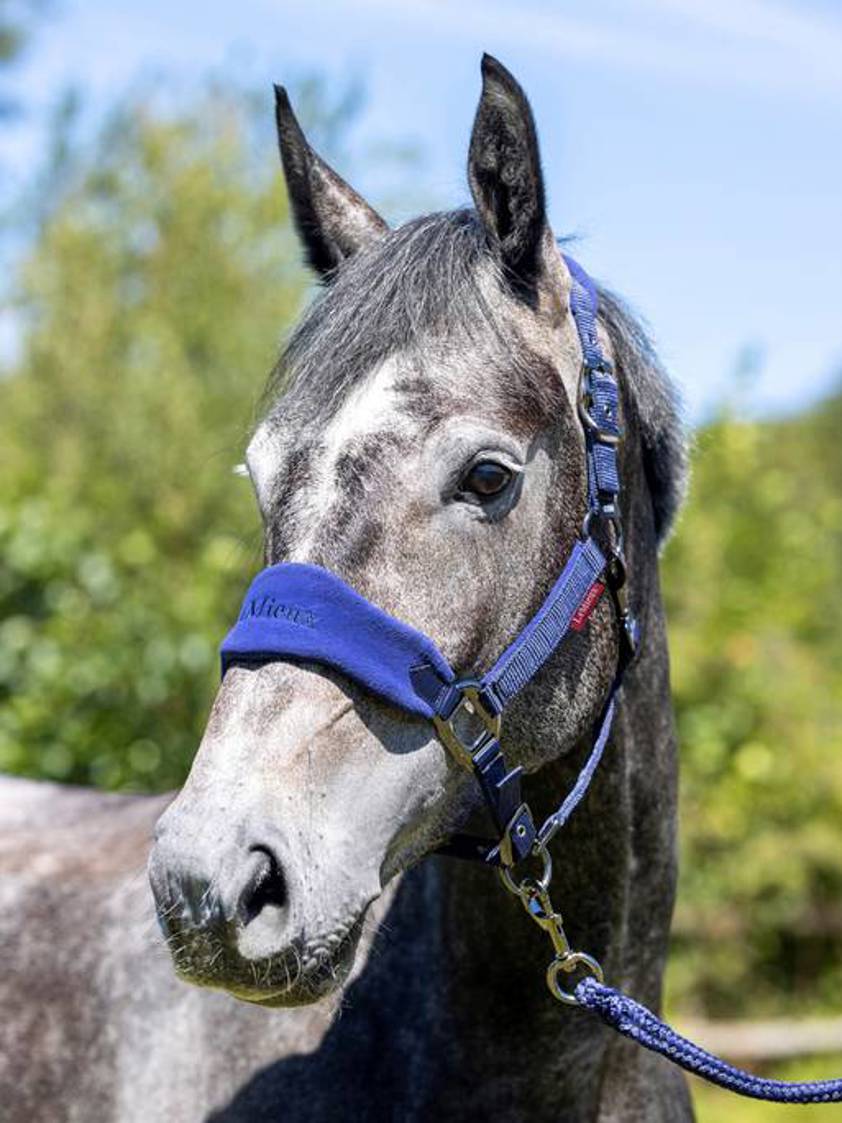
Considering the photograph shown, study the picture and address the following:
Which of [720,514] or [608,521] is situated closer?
[608,521]

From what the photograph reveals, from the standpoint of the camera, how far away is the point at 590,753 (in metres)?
2.77

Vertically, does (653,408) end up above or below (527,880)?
above

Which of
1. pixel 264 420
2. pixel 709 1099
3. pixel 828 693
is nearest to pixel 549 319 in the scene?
pixel 264 420

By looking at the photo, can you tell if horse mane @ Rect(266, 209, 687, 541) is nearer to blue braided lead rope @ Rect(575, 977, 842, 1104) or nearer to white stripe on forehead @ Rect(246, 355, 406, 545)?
white stripe on forehead @ Rect(246, 355, 406, 545)

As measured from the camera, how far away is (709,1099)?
29.4 feet

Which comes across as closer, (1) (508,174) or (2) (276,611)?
(2) (276,611)

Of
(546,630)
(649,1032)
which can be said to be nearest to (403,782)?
(546,630)

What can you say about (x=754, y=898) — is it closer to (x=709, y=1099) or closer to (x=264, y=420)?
(x=709, y=1099)

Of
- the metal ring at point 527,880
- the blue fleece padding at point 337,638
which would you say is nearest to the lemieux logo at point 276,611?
the blue fleece padding at point 337,638

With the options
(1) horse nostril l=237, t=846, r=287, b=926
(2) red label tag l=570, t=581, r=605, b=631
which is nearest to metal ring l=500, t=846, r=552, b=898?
(2) red label tag l=570, t=581, r=605, b=631

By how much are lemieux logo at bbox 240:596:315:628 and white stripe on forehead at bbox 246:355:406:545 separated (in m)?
0.10

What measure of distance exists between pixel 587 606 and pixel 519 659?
0.21m

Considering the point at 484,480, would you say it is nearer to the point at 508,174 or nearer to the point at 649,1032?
the point at 508,174

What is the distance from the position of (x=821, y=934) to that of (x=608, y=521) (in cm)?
901
